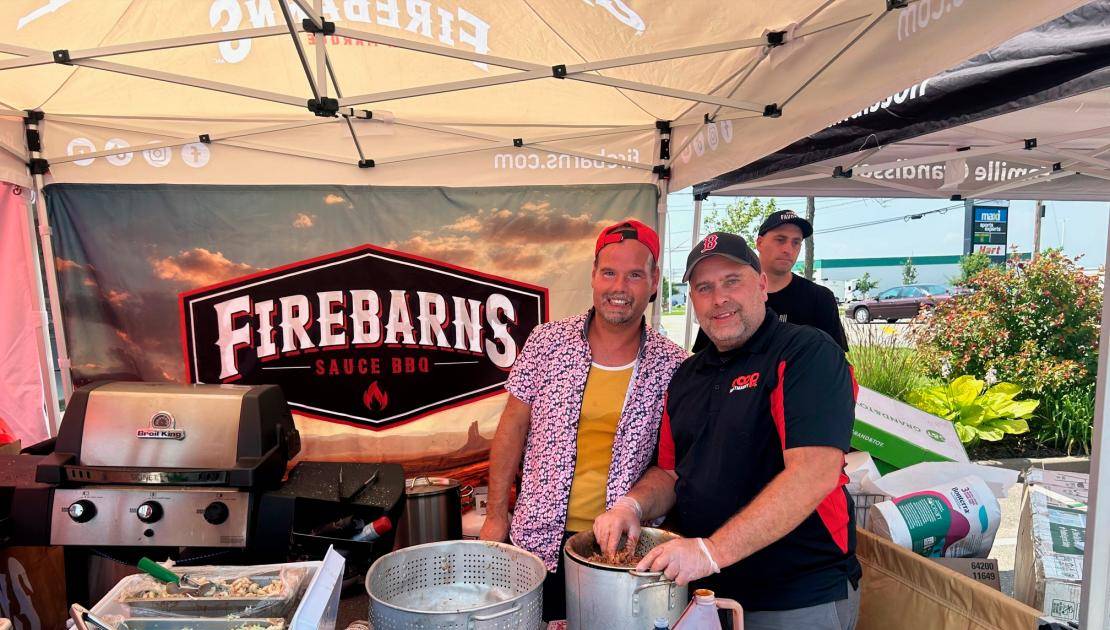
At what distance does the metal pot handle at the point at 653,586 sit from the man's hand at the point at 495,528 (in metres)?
0.85

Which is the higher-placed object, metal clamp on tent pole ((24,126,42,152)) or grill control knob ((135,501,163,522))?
metal clamp on tent pole ((24,126,42,152))

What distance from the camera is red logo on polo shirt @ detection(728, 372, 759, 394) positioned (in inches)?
62.9

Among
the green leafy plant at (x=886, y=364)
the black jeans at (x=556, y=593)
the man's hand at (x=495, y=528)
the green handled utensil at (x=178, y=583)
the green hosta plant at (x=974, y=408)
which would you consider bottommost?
the green hosta plant at (x=974, y=408)

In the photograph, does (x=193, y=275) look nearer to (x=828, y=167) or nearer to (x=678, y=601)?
(x=678, y=601)

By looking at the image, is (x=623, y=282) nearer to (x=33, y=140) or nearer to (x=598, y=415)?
(x=598, y=415)

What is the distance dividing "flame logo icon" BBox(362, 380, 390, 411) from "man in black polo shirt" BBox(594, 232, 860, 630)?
2.29m

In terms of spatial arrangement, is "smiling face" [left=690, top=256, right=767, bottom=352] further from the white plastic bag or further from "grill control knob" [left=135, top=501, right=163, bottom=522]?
"grill control knob" [left=135, top=501, right=163, bottom=522]

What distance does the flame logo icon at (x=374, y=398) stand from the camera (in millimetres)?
3768

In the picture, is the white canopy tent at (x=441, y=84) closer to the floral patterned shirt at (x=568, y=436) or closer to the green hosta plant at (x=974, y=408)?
the floral patterned shirt at (x=568, y=436)

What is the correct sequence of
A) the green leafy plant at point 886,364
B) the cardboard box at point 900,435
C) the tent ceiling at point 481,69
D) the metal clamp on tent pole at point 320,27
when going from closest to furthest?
the tent ceiling at point 481,69, the metal clamp on tent pole at point 320,27, the cardboard box at point 900,435, the green leafy plant at point 886,364

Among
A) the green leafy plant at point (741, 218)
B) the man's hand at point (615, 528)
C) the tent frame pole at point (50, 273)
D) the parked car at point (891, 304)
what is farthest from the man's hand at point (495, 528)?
the parked car at point (891, 304)

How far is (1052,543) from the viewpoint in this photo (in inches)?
66.8

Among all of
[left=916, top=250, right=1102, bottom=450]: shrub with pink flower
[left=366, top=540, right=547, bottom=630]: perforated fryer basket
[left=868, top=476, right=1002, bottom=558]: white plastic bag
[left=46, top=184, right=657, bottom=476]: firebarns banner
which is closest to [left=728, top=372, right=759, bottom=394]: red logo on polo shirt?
[left=366, top=540, right=547, bottom=630]: perforated fryer basket

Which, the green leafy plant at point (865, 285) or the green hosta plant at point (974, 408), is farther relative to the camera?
the green leafy plant at point (865, 285)
